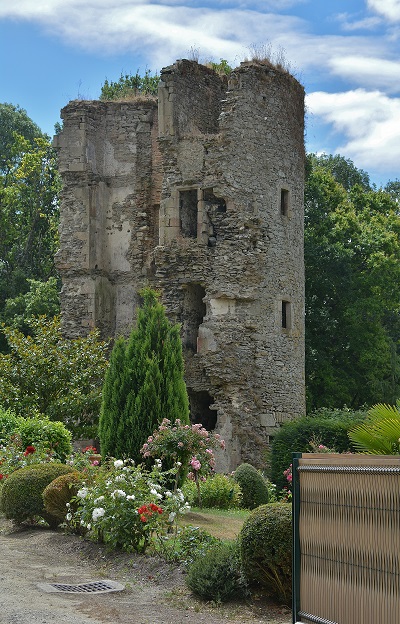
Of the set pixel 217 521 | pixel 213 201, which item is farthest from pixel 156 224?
pixel 217 521

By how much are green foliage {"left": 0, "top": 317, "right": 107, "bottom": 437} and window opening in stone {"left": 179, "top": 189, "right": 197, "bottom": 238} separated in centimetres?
506

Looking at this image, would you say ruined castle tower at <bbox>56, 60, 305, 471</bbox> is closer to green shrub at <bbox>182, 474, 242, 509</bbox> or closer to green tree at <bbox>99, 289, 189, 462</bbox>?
green shrub at <bbox>182, 474, 242, 509</bbox>

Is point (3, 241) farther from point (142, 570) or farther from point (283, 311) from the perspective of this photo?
point (142, 570)

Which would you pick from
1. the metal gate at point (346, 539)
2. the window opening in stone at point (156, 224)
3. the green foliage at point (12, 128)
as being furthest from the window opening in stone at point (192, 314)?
the green foliage at point (12, 128)

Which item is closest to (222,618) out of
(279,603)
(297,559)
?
(279,603)

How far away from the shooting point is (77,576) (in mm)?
10727

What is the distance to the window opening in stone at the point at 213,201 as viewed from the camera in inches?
1058

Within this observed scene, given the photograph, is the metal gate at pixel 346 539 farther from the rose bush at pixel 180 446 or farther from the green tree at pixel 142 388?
the green tree at pixel 142 388

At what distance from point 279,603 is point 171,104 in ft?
67.1

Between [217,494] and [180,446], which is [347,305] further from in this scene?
[180,446]

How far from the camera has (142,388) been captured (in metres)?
16.9

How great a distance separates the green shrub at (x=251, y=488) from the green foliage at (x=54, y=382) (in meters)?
4.95

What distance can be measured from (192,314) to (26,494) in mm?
13655

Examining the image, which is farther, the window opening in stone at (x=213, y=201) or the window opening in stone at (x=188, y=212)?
the window opening in stone at (x=188, y=212)
